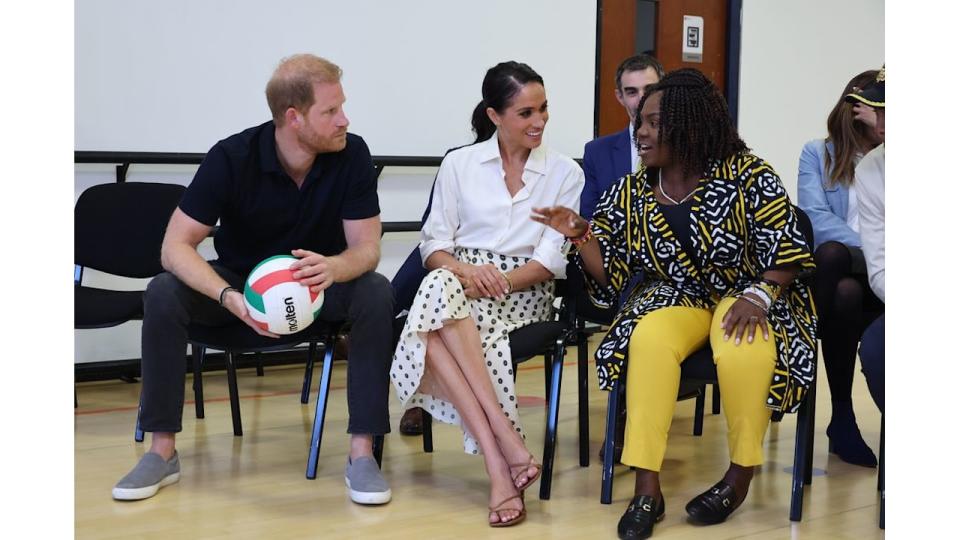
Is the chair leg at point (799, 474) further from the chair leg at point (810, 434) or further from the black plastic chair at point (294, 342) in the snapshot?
the black plastic chair at point (294, 342)

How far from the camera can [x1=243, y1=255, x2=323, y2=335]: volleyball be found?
2.89 meters

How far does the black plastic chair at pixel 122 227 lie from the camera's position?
4234mm

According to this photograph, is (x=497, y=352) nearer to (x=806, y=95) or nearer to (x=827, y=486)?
(x=827, y=486)

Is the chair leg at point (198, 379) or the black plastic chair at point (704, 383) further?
the chair leg at point (198, 379)

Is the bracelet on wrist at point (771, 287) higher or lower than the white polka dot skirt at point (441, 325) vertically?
higher

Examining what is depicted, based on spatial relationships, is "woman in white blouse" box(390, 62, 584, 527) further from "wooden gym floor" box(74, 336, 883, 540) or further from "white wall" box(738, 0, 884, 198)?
"white wall" box(738, 0, 884, 198)

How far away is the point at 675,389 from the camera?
277 centimetres

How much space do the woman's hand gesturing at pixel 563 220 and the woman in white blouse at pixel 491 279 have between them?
9.9 inches

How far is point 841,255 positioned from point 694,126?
70 centimetres

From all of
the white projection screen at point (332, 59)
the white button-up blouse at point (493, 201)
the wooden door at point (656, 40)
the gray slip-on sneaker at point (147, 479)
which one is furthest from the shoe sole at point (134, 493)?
the wooden door at point (656, 40)

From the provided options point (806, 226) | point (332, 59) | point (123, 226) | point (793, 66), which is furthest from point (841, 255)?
point (793, 66)

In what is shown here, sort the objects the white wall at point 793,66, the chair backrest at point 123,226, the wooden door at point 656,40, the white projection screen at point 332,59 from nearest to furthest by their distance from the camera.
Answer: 1. the chair backrest at point 123,226
2. the white projection screen at point 332,59
3. the wooden door at point 656,40
4. the white wall at point 793,66
